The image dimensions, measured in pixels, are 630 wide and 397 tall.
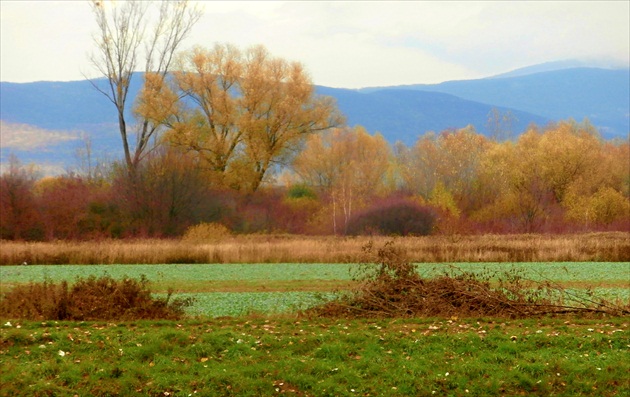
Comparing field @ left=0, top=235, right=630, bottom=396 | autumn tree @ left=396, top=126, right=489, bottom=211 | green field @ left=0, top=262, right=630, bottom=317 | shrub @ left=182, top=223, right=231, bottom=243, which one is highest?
autumn tree @ left=396, top=126, right=489, bottom=211

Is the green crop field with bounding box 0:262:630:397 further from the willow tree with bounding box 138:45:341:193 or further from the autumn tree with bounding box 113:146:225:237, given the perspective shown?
the willow tree with bounding box 138:45:341:193

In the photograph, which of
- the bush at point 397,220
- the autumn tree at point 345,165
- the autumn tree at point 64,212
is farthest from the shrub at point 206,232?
the autumn tree at point 345,165

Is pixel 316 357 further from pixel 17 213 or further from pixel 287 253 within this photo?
pixel 17 213

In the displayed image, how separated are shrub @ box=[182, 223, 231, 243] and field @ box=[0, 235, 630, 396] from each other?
25.6 metres

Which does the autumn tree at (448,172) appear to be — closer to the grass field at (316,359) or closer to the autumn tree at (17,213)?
the autumn tree at (17,213)

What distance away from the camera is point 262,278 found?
26266 mm

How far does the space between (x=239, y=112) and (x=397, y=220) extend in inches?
715

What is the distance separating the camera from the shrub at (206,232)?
4147cm

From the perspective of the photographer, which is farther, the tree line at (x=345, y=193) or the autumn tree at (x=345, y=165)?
the autumn tree at (x=345, y=165)

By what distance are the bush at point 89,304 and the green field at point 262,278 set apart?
154 cm

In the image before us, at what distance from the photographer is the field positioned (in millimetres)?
10148

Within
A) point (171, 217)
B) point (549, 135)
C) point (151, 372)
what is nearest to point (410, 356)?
point (151, 372)

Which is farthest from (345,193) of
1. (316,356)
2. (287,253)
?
(316,356)

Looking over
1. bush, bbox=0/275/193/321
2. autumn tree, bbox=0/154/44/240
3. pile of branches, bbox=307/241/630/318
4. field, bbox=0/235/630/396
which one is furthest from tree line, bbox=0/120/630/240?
field, bbox=0/235/630/396
